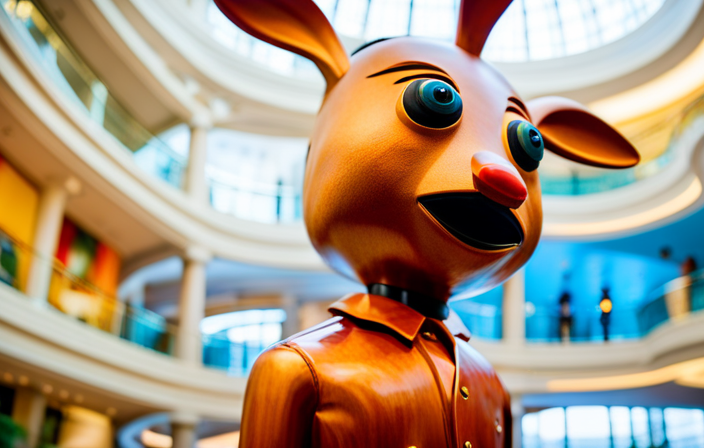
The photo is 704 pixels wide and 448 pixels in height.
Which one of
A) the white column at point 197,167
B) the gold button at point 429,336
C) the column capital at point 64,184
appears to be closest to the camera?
the gold button at point 429,336

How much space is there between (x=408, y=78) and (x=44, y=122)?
909cm

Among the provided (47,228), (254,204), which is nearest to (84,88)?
(47,228)

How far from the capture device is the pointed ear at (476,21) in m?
2.45

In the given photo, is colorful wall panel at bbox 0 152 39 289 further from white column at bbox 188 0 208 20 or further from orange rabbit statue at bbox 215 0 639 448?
orange rabbit statue at bbox 215 0 639 448

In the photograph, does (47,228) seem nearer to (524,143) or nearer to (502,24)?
(524,143)

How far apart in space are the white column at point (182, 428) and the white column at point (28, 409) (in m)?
2.24

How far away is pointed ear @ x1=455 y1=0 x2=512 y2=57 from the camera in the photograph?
2.45 metres

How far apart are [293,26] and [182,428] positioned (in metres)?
11.3

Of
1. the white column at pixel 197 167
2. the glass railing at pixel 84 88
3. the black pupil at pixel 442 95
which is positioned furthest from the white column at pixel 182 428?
the black pupil at pixel 442 95

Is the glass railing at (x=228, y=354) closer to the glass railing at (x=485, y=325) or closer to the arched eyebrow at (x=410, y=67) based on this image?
the glass railing at (x=485, y=325)

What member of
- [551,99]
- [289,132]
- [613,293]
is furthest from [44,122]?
[613,293]

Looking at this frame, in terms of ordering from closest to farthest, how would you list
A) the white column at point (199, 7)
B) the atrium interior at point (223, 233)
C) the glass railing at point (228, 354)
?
the atrium interior at point (223, 233)
the glass railing at point (228, 354)
the white column at point (199, 7)

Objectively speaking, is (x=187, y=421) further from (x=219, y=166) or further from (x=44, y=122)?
(x=219, y=166)

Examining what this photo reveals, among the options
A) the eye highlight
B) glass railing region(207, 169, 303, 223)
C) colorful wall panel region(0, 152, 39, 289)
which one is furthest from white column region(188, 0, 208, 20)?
the eye highlight
